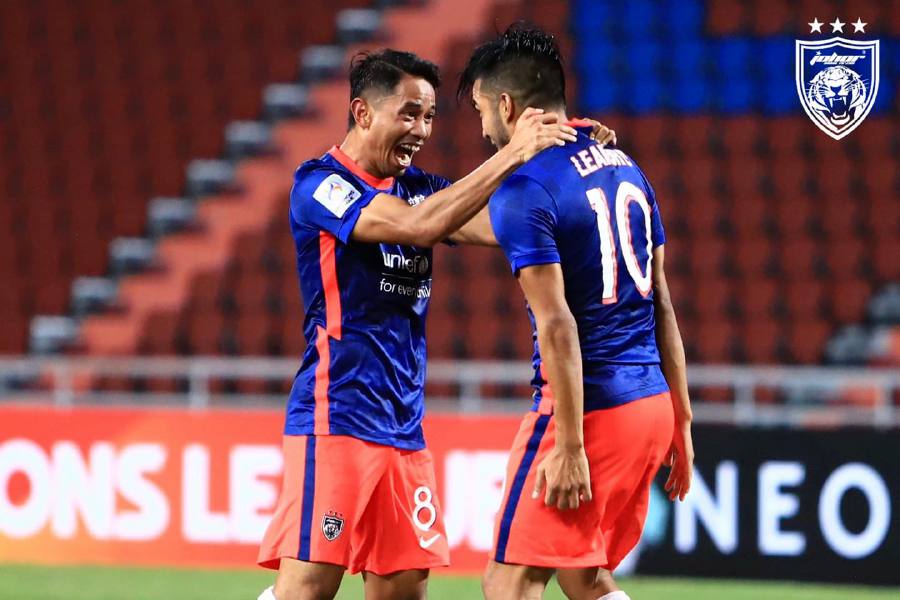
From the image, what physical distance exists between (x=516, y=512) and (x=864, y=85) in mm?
2920

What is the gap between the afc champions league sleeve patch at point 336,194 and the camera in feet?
15.0

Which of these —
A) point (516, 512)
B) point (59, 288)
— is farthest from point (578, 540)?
point (59, 288)

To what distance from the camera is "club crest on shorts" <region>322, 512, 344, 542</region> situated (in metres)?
4.49

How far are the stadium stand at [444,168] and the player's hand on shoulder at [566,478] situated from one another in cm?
746

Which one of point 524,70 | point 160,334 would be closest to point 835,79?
point 524,70

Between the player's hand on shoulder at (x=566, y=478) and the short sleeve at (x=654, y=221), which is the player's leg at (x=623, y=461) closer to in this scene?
the player's hand on shoulder at (x=566, y=478)

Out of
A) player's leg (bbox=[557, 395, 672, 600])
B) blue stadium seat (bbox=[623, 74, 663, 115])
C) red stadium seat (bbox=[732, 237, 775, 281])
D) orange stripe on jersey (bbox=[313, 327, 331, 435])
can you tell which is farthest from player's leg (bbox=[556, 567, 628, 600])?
blue stadium seat (bbox=[623, 74, 663, 115])

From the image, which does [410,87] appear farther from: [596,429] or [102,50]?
[102,50]

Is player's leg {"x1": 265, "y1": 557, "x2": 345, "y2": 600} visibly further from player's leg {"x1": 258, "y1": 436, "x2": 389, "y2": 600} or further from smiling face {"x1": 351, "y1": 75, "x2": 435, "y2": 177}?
smiling face {"x1": 351, "y1": 75, "x2": 435, "y2": 177}

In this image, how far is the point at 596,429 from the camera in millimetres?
4203

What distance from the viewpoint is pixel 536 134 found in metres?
4.16

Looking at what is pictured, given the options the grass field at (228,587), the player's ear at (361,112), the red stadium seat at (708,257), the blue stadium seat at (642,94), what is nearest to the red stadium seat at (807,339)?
the red stadium seat at (708,257)

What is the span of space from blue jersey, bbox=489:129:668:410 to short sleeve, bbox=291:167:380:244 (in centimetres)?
56

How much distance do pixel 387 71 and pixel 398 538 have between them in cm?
145
